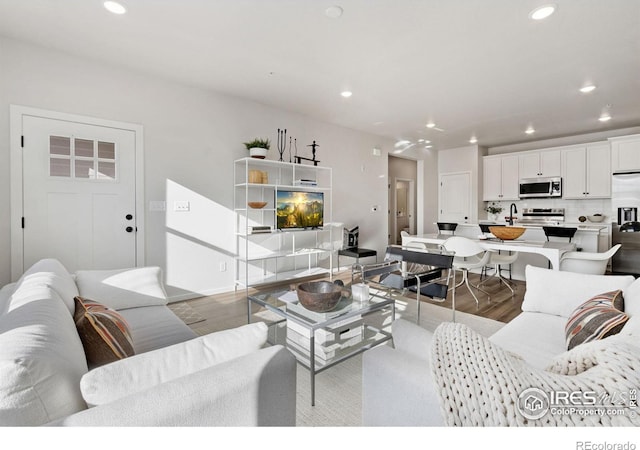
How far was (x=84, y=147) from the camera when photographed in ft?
10.3

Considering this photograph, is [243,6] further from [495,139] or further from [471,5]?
[495,139]

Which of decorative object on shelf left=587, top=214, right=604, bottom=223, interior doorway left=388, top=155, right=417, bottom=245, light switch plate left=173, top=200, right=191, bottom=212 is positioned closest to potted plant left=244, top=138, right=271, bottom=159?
light switch plate left=173, top=200, right=191, bottom=212

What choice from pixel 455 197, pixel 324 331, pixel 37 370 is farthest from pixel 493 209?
pixel 37 370

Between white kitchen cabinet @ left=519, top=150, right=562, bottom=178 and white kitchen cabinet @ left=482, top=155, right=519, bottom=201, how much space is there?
138 millimetres

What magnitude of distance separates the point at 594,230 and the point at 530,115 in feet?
6.51

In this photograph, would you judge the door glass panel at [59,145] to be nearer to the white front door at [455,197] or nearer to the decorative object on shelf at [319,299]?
the decorative object on shelf at [319,299]

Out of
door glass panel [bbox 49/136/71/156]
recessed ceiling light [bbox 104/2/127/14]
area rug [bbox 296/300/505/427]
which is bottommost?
area rug [bbox 296/300/505/427]

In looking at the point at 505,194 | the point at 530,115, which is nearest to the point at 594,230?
the point at 530,115

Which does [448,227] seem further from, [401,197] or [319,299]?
[319,299]

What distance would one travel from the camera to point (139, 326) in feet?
6.32

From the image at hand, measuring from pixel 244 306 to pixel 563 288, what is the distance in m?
3.00

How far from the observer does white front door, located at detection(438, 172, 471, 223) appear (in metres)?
7.21

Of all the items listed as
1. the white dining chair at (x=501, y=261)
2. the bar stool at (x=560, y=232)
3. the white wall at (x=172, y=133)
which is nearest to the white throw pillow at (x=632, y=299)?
the white dining chair at (x=501, y=261)

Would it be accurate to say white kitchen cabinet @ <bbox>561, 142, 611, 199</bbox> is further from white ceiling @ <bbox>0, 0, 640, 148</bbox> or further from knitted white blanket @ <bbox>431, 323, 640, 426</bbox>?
knitted white blanket @ <bbox>431, 323, 640, 426</bbox>
